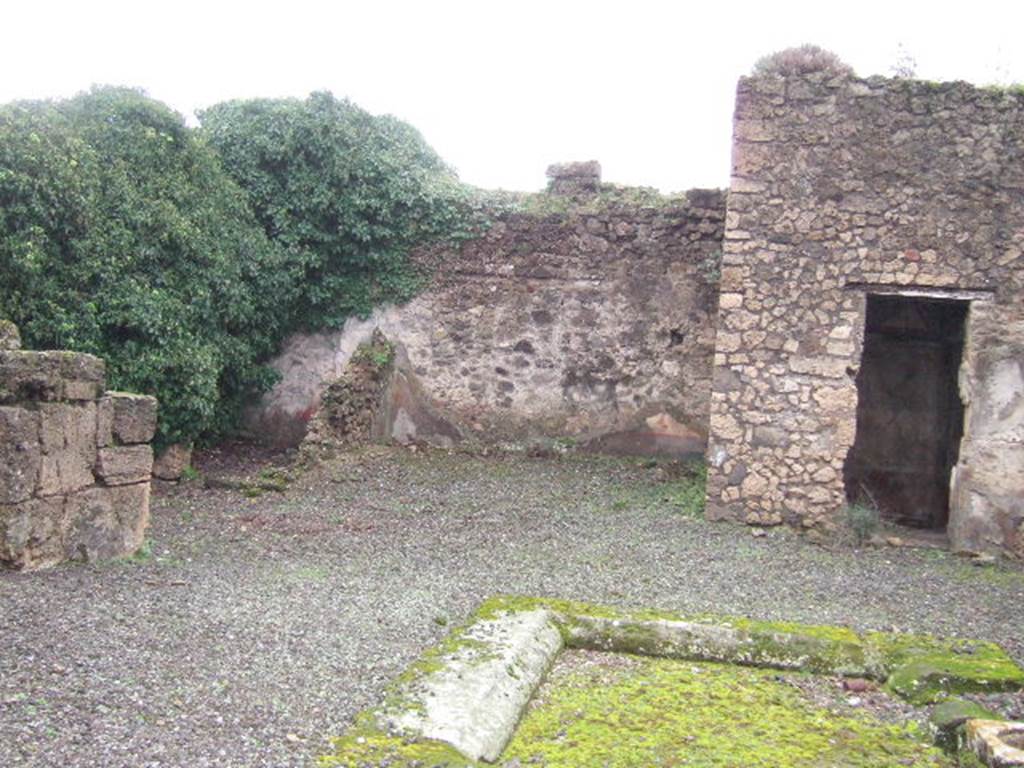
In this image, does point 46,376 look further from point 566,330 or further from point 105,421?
point 566,330

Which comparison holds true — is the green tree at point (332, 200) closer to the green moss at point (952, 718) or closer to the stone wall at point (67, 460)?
the stone wall at point (67, 460)

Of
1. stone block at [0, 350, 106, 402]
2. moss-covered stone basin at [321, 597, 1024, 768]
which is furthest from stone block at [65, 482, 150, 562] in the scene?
moss-covered stone basin at [321, 597, 1024, 768]

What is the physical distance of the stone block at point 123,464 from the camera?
7141mm

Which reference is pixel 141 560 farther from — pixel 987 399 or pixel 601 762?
pixel 987 399

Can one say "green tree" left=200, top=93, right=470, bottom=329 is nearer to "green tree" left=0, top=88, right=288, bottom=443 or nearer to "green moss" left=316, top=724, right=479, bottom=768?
"green tree" left=0, top=88, right=288, bottom=443

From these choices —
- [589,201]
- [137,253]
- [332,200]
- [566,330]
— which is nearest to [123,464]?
[137,253]

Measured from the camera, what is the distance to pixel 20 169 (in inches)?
374

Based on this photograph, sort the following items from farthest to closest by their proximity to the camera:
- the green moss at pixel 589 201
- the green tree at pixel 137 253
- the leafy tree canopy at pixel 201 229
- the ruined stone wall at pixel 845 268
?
the green moss at pixel 589 201
the leafy tree canopy at pixel 201 229
the green tree at pixel 137 253
the ruined stone wall at pixel 845 268

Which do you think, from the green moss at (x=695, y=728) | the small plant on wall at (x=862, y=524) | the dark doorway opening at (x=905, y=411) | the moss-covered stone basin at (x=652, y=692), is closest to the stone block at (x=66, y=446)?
the moss-covered stone basin at (x=652, y=692)

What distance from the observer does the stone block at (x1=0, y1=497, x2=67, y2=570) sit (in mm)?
6281

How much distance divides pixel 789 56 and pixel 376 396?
20.8 ft

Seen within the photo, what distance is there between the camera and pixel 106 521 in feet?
23.4

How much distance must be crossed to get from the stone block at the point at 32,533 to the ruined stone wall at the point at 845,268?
6.01m

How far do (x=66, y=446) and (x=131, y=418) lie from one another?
67 cm
